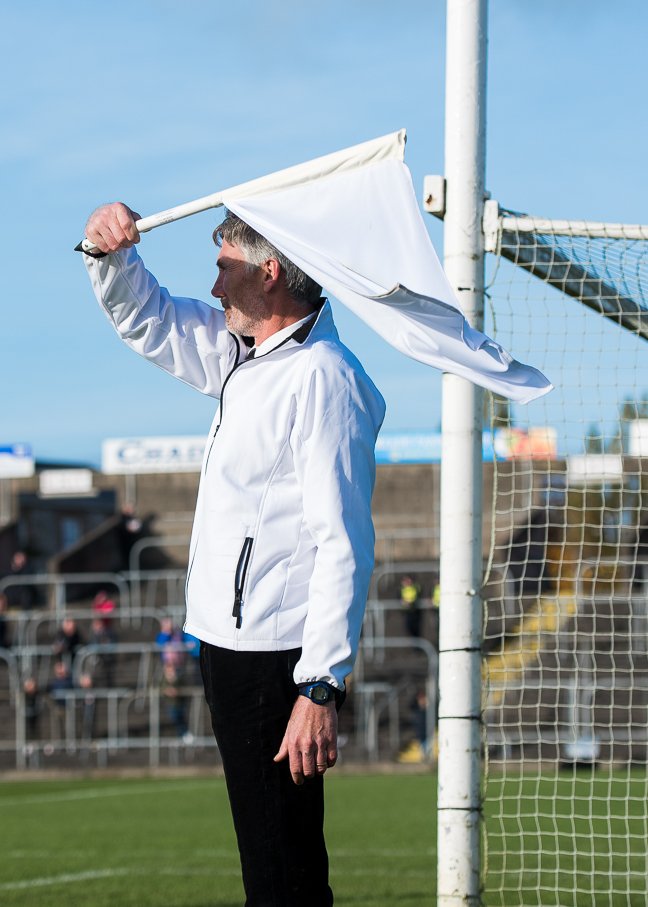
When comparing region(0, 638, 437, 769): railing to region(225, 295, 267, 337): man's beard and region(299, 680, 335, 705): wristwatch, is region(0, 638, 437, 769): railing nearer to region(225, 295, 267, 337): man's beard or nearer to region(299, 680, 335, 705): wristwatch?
region(225, 295, 267, 337): man's beard

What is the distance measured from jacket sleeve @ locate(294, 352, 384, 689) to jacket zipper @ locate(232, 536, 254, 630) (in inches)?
6.3

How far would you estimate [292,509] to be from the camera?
332cm

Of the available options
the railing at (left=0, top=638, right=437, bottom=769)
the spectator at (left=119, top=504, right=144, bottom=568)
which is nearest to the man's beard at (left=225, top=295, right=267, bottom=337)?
the railing at (left=0, top=638, right=437, bottom=769)

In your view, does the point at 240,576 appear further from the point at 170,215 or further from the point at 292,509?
the point at 170,215

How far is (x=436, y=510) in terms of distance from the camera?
3472cm

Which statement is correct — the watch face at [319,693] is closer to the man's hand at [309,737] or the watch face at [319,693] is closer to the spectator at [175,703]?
the man's hand at [309,737]

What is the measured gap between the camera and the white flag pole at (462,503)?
5086 millimetres

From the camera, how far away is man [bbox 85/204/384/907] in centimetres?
313

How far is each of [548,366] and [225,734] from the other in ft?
11.2

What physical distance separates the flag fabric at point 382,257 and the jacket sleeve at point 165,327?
0.33m

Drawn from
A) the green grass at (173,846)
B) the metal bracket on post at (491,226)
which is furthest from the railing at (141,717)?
the metal bracket on post at (491,226)

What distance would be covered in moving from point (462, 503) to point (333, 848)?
18.9ft

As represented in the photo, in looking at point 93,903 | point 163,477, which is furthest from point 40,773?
point 163,477

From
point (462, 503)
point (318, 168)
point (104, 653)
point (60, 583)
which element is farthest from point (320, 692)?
point (60, 583)
